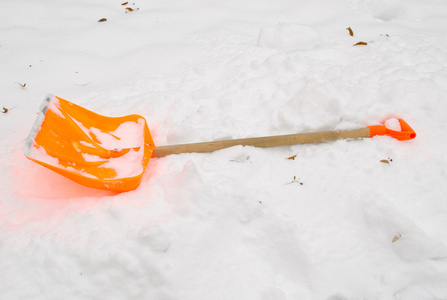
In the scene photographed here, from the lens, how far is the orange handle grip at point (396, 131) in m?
1.56

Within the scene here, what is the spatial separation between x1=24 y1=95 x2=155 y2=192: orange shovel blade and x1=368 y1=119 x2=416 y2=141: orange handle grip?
1.01 metres

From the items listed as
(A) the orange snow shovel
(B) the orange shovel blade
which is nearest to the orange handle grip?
(A) the orange snow shovel

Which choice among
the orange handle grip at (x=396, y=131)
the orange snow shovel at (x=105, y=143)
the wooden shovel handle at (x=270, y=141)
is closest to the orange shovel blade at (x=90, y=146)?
the orange snow shovel at (x=105, y=143)

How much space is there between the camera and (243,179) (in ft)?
4.72

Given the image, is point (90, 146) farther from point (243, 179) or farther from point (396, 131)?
point (396, 131)

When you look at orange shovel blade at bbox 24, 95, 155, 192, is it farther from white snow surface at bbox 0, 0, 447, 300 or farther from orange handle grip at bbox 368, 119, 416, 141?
orange handle grip at bbox 368, 119, 416, 141

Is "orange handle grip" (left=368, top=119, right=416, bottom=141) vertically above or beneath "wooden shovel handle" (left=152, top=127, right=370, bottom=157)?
above

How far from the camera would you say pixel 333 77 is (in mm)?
1885

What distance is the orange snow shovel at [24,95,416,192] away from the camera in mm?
1385

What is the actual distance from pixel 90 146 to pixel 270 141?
798mm

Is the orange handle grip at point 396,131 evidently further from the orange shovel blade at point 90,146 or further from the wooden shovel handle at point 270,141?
the orange shovel blade at point 90,146

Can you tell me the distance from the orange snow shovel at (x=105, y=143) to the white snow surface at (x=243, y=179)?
0.05 m

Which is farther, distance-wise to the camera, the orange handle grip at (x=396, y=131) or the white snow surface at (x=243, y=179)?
the orange handle grip at (x=396, y=131)

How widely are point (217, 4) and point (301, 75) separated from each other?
3.99 feet
